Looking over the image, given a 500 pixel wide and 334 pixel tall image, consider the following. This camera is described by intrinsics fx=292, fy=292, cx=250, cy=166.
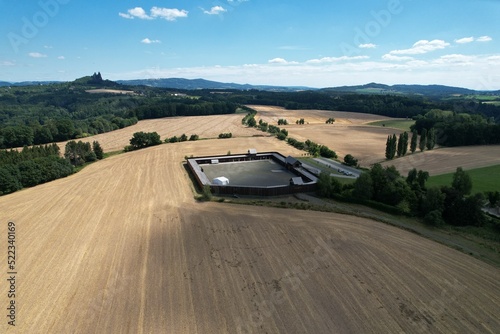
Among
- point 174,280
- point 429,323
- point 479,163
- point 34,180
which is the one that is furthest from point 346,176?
point 34,180

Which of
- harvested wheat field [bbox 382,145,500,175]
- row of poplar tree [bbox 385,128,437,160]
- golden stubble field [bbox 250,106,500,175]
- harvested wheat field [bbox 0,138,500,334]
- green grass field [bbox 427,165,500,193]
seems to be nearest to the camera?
harvested wheat field [bbox 0,138,500,334]

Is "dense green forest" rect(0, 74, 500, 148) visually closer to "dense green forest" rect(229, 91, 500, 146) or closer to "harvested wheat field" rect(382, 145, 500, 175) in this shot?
"dense green forest" rect(229, 91, 500, 146)

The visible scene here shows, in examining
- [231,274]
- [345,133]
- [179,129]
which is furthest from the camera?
[179,129]

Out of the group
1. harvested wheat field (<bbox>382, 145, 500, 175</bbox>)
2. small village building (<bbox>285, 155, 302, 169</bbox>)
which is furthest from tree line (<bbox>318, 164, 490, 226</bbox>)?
harvested wheat field (<bbox>382, 145, 500, 175</bbox>)

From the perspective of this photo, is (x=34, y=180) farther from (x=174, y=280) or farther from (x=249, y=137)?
(x=249, y=137)

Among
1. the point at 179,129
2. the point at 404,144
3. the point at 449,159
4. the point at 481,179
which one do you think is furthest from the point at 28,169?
the point at 449,159

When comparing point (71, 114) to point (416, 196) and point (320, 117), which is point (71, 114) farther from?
point (416, 196)
